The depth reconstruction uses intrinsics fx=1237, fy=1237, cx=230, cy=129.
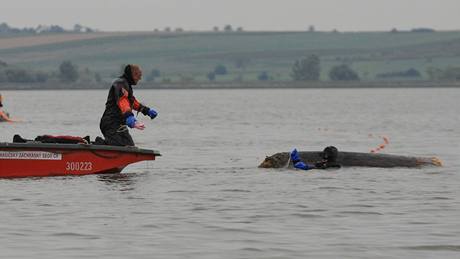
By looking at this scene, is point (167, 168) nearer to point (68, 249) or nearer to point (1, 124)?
point (68, 249)

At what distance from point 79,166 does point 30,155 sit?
36.7 inches

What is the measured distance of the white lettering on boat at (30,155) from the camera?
2036cm

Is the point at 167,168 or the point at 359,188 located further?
the point at 167,168

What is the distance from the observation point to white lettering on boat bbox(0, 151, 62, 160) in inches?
802

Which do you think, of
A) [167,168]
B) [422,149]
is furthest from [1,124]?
[167,168]

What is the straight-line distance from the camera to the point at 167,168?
2536cm

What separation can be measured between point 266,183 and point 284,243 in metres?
7.10

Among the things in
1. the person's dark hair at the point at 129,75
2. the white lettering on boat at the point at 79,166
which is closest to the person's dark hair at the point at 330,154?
the person's dark hair at the point at 129,75

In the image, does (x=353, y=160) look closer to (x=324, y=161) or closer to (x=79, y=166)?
(x=324, y=161)

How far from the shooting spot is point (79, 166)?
69.0 ft

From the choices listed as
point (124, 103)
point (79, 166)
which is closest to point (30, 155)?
point (79, 166)

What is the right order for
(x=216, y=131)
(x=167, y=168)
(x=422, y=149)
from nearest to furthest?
(x=167, y=168) < (x=422, y=149) < (x=216, y=131)

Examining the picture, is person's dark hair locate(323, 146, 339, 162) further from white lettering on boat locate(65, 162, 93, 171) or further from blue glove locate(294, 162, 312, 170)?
white lettering on boat locate(65, 162, 93, 171)

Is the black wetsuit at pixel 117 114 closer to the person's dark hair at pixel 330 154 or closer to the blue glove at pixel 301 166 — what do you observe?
the blue glove at pixel 301 166
